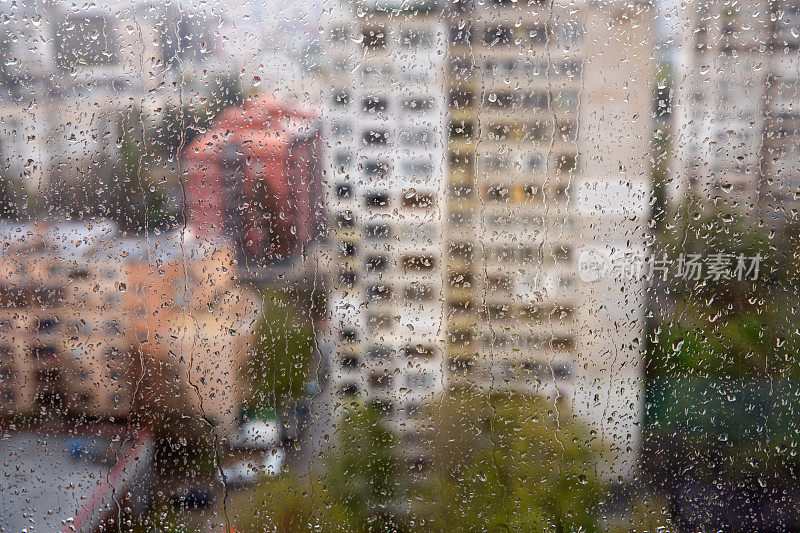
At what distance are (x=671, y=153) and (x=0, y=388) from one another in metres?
1.40

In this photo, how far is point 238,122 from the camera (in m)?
0.86

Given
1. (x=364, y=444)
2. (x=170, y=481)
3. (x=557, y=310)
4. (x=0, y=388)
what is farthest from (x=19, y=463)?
(x=557, y=310)

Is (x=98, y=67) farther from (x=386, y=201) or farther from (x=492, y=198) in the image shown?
(x=492, y=198)

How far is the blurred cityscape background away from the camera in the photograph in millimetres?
840

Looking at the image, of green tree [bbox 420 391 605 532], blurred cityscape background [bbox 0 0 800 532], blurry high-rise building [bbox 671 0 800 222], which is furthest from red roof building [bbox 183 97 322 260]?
blurry high-rise building [bbox 671 0 800 222]

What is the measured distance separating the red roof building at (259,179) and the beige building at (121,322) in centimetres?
6

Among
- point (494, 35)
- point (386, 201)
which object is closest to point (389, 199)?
point (386, 201)

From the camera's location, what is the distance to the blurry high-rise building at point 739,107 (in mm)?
836

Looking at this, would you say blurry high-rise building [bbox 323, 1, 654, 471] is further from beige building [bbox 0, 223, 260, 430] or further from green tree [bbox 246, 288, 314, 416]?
beige building [bbox 0, 223, 260, 430]

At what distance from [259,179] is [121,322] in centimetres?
39

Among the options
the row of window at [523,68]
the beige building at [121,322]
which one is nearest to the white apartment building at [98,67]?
the beige building at [121,322]

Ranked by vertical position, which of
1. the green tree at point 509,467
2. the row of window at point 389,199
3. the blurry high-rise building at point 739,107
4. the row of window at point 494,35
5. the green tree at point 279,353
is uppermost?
the row of window at point 494,35

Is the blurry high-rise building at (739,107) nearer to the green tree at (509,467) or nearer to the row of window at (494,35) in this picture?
the row of window at (494,35)

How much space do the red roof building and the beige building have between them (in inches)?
2.5
